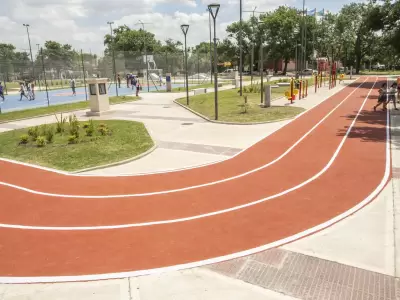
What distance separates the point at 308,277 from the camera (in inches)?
199

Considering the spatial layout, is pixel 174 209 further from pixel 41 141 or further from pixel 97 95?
pixel 97 95

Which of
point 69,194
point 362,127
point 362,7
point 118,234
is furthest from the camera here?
point 362,7

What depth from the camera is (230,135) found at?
49.3 feet

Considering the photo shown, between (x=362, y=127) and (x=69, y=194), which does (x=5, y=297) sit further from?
(x=362, y=127)

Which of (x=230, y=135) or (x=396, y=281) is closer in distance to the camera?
(x=396, y=281)

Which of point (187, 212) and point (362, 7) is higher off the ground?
point (362, 7)

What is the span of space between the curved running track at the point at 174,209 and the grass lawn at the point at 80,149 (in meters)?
0.86

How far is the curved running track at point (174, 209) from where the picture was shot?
5738mm

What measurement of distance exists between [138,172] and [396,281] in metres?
7.28

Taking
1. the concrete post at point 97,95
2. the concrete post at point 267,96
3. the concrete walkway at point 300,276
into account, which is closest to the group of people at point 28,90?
the concrete post at point 97,95

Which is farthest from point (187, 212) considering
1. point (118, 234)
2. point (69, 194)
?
point (69, 194)

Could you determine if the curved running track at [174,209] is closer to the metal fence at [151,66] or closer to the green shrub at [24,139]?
the green shrub at [24,139]

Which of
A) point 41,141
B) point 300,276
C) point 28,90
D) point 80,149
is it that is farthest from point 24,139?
point 28,90

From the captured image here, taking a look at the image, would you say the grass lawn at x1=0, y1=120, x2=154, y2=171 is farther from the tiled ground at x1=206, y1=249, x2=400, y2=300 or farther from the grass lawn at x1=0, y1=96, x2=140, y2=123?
the tiled ground at x1=206, y1=249, x2=400, y2=300
